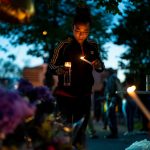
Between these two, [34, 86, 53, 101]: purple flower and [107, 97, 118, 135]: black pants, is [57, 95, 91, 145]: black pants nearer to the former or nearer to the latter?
[34, 86, 53, 101]: purple flower

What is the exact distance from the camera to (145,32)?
26.4 metres

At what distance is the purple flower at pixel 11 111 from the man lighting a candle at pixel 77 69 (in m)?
3.06

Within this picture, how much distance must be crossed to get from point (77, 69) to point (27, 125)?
302cm

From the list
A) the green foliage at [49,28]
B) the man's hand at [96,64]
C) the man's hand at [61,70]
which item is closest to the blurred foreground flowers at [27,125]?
the man's hand at [61,70]

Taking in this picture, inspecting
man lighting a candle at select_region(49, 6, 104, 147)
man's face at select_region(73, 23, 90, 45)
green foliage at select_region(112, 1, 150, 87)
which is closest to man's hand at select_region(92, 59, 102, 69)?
man lighting a candle at select_region(49, 6, 104, 147)

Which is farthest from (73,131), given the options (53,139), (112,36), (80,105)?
(112,36)

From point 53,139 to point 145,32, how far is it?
22966mm

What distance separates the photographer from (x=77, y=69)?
6.84 metres

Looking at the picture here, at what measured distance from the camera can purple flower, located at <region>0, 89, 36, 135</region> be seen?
3.51 meters

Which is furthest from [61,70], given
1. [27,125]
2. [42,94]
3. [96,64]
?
[27,125]

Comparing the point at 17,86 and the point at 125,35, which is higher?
the point at 125,35

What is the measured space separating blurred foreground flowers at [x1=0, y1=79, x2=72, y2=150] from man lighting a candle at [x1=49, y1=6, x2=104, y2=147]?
2486 mm

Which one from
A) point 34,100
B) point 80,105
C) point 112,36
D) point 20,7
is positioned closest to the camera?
point 20,7

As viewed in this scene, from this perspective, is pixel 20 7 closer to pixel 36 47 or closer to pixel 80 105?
pixel 80 105
